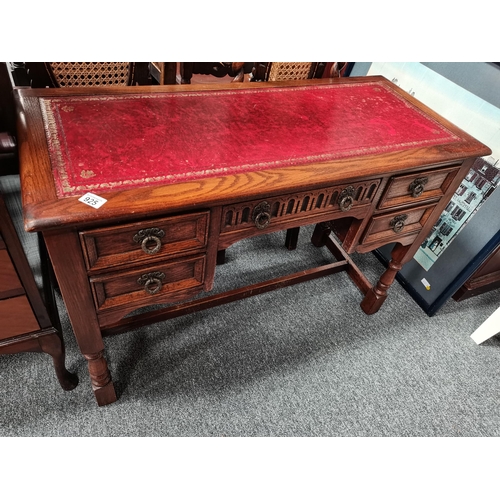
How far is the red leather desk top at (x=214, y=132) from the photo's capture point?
2.82 feet

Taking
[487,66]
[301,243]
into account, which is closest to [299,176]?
[487,66]

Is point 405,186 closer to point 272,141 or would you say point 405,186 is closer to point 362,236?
point 362,236

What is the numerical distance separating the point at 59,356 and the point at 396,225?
1.18m

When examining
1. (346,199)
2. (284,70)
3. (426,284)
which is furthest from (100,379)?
(426,284)

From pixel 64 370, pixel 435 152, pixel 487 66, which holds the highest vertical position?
pixel 487 66

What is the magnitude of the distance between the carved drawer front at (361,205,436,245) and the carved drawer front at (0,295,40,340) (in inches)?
40.6

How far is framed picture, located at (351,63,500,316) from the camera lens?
142cm

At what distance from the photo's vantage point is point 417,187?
1177 mm

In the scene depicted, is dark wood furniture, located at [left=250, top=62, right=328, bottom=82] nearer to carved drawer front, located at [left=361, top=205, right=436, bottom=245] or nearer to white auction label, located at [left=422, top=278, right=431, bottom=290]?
carved drawer front, located at [left=361, top=205, right=436, bottom=245]

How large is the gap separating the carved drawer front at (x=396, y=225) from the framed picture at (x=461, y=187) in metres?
0.36

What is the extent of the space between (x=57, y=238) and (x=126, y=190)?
0.17 metres

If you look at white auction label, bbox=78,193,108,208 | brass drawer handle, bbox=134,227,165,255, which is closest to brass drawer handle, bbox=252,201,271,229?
brass drawer handle, bbox=134,227,165,255

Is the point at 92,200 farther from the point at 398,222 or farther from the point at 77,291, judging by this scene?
the point at 398,222

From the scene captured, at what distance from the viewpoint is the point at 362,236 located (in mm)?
1263
